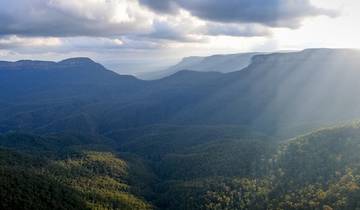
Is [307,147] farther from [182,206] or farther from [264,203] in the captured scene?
[182,206]

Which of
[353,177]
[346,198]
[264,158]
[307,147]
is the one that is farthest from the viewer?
[264,158]

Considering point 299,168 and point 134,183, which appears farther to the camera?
point 134,183

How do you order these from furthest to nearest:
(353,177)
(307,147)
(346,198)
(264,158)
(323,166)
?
(264,158), (307,147), (323,166), (353,177), (346,198)

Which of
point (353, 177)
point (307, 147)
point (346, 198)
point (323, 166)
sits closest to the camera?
point (346, 198)

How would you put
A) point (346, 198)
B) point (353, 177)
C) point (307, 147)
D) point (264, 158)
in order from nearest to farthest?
point (346, 198)
point (353, 177)
point (307, 147)
point (264, 158)

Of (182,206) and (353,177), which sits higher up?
(353,177)

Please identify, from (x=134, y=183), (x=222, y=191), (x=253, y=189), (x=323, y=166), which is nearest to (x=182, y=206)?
(x=222, y=191)

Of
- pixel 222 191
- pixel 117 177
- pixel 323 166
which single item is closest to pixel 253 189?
pixel 222 191

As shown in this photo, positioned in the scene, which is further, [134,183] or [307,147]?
[134,183]

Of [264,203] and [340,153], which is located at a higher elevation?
[340,153]

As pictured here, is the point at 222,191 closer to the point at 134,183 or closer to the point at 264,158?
the point at 264,158
